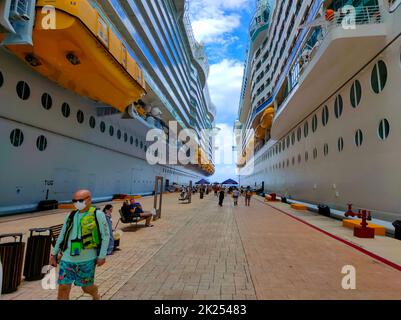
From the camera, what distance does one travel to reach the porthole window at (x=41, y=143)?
14.2 meters

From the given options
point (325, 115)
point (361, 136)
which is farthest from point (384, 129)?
point (325, 115)

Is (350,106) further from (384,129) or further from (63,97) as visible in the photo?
(63,97)

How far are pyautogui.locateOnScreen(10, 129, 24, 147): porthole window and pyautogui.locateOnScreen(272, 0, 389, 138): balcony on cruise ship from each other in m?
14.8

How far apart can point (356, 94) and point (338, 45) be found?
10.6ft

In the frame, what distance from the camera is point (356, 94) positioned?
44.3ft

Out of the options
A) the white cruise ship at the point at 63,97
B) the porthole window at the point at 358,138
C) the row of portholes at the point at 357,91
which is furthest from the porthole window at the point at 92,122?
the porthole window at the point at 358,138

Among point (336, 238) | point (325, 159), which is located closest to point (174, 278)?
point (336, 238)

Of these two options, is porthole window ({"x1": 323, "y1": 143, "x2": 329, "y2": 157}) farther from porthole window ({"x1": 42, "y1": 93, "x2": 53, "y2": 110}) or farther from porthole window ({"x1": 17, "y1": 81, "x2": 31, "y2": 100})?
porthole window ({"x1": 17, "y1": 81, "x2": 31, "y2": 100})

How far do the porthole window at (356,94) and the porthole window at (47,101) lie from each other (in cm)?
1649

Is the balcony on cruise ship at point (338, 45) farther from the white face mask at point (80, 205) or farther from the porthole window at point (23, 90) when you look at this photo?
the porthole window at point (23, 90)

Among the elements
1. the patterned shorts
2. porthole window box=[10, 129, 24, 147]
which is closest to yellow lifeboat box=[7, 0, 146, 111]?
porthole window box=[10, 129, 24, 147]

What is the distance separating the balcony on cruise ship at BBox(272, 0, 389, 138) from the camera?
10992 millimetres

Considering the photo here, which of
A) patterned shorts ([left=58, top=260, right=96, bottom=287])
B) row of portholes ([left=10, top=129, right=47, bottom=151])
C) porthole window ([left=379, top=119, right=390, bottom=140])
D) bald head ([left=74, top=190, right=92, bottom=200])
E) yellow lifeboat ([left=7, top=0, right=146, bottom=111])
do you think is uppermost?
yellow lifeboat ([left=7, top=0, right=146, bottom=111])

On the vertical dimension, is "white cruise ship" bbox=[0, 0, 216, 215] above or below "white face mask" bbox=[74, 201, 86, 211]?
above
